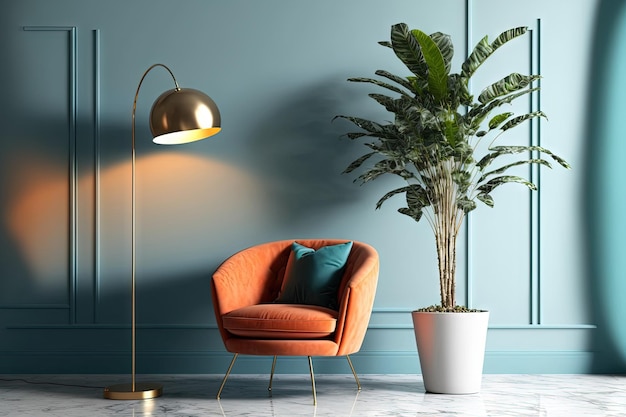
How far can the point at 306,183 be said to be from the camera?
14.4 feet

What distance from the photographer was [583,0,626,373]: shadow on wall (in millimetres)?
4324

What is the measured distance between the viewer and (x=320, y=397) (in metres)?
3.63

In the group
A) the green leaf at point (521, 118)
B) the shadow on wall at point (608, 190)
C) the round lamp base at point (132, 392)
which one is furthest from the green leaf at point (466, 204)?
the round lamp base at point (132, 392)

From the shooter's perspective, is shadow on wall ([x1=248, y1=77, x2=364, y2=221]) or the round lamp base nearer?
the round lamp base

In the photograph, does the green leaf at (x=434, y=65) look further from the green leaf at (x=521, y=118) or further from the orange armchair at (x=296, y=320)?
the orange armchair at (x=296, y=320)

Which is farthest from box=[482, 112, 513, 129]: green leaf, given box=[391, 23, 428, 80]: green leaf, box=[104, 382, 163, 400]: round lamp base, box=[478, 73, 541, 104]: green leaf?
box=[104, 382, 163, 400]: round lamp base

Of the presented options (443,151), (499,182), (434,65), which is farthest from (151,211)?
(499,182)

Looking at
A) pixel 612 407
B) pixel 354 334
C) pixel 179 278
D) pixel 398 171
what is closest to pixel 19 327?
→ pixel 179 278

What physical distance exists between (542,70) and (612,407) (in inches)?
77.7

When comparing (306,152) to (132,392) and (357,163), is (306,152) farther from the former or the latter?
(132,392)

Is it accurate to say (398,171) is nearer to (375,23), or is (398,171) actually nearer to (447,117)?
(447,117)

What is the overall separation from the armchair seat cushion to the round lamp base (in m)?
0.53

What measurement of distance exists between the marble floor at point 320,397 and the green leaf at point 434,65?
1.50 meters

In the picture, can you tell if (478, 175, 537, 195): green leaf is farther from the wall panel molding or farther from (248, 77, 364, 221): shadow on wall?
the wall panel molding
